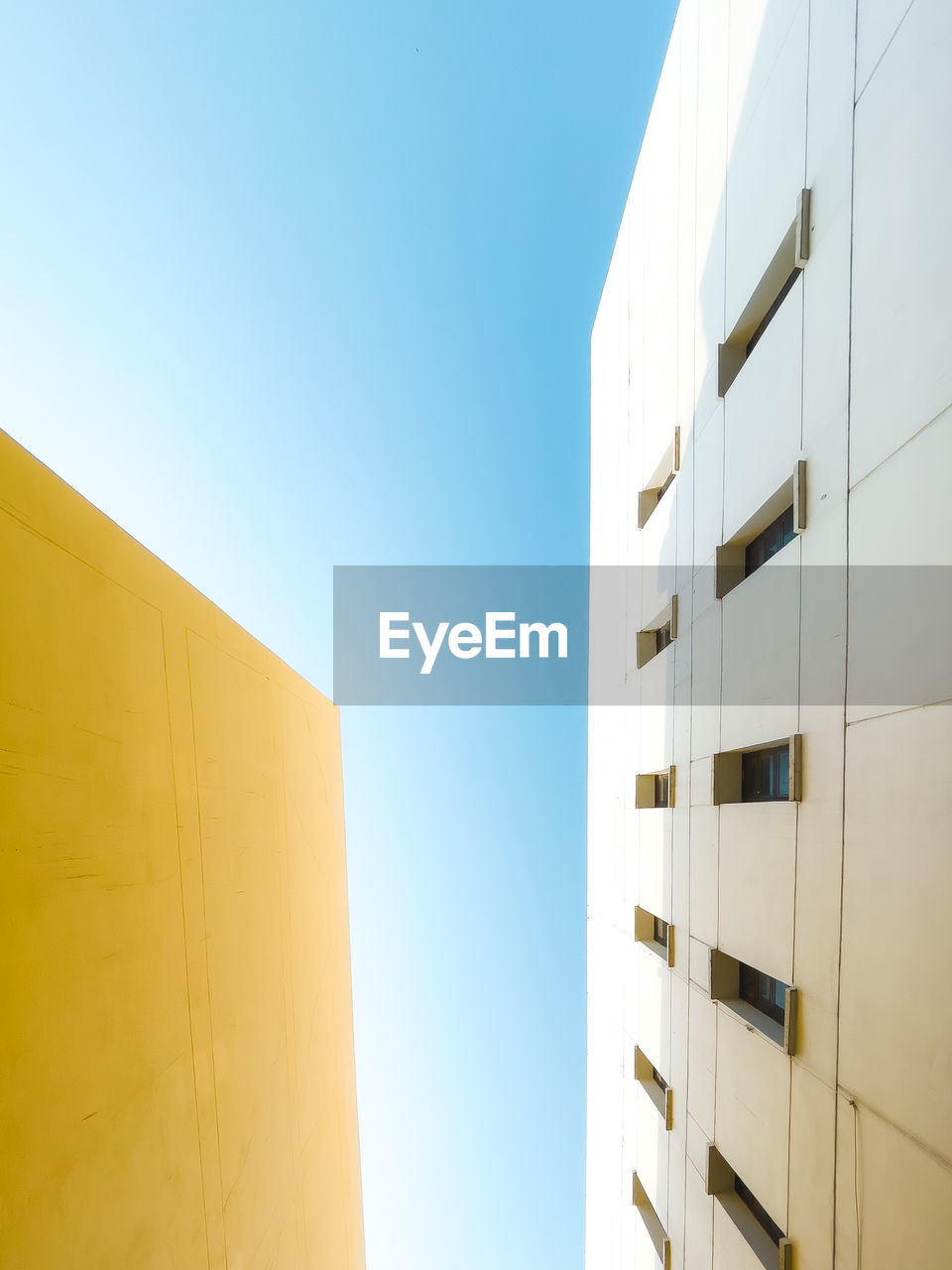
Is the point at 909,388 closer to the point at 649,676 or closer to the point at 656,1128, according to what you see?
→ the point at 649,676

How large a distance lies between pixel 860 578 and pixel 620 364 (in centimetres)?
1383

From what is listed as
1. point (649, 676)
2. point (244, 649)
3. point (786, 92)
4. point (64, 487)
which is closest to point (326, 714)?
point (244, 649)

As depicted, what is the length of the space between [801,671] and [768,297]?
5878 mm

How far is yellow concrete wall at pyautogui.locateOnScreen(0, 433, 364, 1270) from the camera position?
3.97 meters

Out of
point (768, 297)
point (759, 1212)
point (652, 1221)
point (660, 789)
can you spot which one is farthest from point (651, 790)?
point (768, 297)

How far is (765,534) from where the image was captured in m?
10.5

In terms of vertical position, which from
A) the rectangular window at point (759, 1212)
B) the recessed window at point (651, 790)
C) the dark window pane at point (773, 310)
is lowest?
the rectangular window at point (759, 1212)

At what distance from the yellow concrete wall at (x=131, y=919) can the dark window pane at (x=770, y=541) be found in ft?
25.6

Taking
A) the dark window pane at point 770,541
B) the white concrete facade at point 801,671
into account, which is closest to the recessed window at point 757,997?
the white concrete facade at point 801,671

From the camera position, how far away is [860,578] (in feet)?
22.9

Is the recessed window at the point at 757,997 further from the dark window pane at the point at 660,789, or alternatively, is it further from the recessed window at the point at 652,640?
the recessed window at the point at 652,640

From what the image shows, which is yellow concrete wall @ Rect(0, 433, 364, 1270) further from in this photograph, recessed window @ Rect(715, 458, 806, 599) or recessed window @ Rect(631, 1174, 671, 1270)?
recessed window @ Rect(631, 1174, 671, 1270)

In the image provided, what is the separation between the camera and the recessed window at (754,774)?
367 inches

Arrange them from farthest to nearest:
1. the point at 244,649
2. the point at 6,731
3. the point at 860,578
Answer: the point at 244,649, the point at 860,578, the point at 6,731
